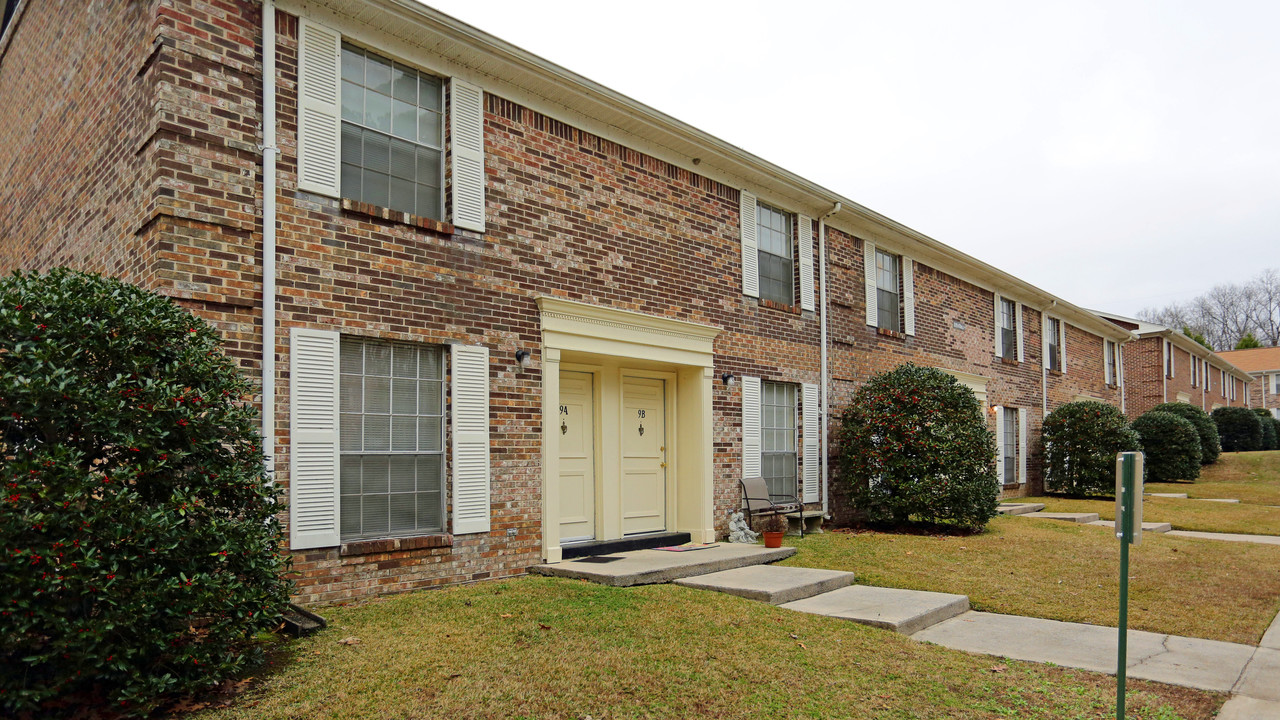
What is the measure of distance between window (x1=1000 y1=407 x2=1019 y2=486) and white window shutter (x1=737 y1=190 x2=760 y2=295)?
10.0 m

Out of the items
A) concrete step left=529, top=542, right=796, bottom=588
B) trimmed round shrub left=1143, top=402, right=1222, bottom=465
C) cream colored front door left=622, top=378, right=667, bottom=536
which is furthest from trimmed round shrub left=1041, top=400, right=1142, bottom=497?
cream colored front door left=622, top=378, right=667, bottom=536

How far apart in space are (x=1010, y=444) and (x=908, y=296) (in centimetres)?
611

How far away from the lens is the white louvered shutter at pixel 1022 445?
19.1 m

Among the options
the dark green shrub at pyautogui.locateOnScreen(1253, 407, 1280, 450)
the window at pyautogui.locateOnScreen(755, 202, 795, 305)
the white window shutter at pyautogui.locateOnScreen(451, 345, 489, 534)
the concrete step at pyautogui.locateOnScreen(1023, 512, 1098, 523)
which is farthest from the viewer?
the dark green shrub at pyautogui.locateOnScreen(1253, 407, 1280, 450)

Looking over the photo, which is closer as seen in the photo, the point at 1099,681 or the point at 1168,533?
the point at 1099,681

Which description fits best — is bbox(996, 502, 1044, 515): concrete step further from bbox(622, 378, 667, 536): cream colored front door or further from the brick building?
bbox(622, 378, 667, 536): cream colored front door

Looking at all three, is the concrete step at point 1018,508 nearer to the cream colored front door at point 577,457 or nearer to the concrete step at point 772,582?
the concrete step at point 772,582

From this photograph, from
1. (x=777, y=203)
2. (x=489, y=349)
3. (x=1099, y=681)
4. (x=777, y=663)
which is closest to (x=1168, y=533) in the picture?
(x=777, y=203)

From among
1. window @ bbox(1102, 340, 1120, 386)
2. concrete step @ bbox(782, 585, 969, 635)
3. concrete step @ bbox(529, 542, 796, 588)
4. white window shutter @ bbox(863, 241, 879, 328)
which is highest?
white window shutter @ bbox(863, 241, 879, 328)

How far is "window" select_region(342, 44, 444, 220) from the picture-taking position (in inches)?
279

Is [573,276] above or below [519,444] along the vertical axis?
above

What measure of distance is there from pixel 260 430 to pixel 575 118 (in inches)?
187

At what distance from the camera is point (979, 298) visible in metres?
18.0

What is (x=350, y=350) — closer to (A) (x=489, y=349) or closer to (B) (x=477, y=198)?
(A) (x=489, y=349)
